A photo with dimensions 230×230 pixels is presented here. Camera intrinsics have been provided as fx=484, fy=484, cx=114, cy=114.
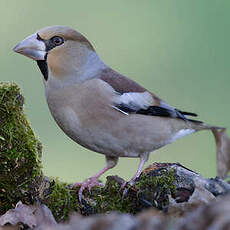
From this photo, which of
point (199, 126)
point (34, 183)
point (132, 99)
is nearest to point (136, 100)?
point (132, 99)

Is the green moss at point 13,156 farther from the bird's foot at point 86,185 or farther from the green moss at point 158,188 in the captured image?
the green moss at point 158,188

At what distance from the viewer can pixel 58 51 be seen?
190 inches

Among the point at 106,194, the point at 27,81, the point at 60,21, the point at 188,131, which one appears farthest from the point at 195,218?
the point at 60,21

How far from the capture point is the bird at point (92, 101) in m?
4.59

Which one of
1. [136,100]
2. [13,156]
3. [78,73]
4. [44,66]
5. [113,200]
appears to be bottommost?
[113,200]

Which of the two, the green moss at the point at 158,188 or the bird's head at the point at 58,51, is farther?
the bird's head at the point at 58,51

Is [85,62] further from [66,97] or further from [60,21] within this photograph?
[60,21]

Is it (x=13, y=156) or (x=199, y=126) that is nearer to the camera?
(x=13, y=156)

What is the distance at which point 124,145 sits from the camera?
4754mm

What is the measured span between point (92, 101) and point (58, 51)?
0.64m

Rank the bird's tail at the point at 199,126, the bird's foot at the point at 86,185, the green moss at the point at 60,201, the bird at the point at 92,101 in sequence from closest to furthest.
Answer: the green moss at the point at 60,201, the bird's foot at the point at 86,185, the bird at the point at 92,101, the bird's tail at the point at 199,126

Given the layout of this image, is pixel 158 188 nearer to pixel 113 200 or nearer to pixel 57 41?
pixel 113 200

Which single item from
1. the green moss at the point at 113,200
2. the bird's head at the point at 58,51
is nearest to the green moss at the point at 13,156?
the green moss at the point at 113,200

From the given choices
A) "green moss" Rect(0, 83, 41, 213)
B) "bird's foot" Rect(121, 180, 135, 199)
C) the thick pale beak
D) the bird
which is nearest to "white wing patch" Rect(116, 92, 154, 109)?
the bird
